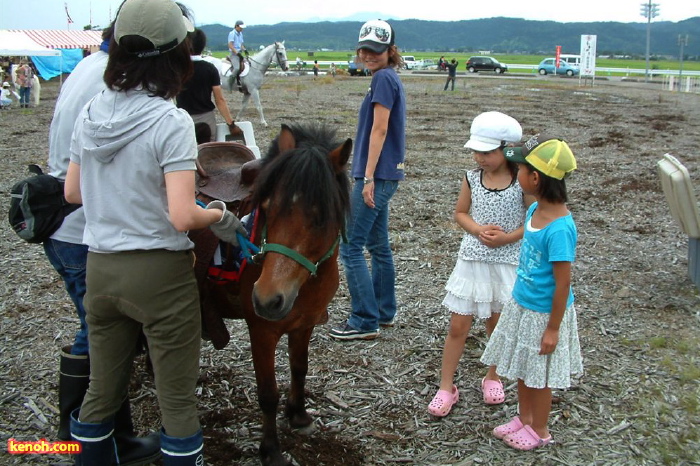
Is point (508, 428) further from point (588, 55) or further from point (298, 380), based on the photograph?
point (588, 55)

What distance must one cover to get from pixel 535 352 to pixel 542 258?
47 centimetres

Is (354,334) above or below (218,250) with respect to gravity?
below

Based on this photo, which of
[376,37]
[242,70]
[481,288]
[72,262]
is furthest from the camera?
[242,70]

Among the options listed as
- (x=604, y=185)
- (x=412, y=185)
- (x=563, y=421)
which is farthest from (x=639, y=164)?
(x=563, y=421)

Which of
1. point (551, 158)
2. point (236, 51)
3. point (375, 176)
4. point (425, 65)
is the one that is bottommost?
point (375, 176)

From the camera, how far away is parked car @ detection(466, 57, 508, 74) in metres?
56.7

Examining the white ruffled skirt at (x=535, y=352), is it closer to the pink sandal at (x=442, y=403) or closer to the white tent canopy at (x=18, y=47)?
the pink sandal at (x=442, y=403)

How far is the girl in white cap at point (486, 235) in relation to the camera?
11.3ft

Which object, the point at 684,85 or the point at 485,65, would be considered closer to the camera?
the point at 684,85

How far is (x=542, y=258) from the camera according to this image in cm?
305

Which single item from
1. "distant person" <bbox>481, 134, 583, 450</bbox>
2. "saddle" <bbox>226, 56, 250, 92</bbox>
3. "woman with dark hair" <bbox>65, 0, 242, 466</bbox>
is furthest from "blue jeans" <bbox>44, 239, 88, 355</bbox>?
"saddle" <bbox>226, 56, 250, 92</bbox>

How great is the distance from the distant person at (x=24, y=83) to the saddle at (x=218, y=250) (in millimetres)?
20003

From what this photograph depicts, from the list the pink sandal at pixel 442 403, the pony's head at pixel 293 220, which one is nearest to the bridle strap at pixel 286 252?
the pony's head at pixel 293 220

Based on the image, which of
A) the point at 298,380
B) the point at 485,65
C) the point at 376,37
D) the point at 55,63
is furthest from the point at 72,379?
the point at 485,65
